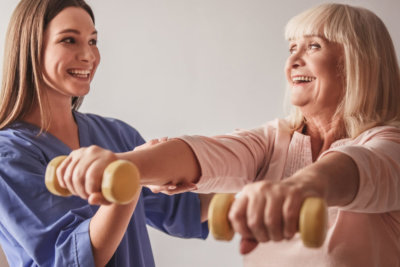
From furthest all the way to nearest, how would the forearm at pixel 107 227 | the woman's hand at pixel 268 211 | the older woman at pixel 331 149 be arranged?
the forearm at pixel 107 227, the older woman at pixel 331 149, the woman's hand at pixel 268 211

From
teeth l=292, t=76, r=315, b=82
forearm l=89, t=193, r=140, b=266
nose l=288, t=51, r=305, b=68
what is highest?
nose l=288, t=51, r=305, b=68

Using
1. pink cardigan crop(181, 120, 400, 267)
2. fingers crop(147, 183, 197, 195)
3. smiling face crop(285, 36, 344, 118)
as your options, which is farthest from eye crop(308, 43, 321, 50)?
fingers crop(147, 183, 197, 195)

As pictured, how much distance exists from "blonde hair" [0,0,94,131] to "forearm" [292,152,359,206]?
675mm

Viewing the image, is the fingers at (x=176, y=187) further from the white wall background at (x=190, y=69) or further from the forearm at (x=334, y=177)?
the white wall background at (x=190, y=69)

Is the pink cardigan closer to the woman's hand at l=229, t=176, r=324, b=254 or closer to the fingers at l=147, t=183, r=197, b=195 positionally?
the fingers at l=147, t=183, r=197, b=195

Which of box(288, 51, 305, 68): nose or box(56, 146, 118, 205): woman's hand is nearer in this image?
box(56, 146, 118, 205): woman's hand

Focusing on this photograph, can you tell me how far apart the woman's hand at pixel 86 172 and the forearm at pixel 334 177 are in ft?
0.55

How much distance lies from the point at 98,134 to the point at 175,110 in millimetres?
360

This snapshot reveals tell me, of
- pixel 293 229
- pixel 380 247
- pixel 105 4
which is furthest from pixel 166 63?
pixel 293 229

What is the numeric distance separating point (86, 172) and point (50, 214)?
49 centimetres

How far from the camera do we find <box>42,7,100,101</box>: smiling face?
39.2 inches

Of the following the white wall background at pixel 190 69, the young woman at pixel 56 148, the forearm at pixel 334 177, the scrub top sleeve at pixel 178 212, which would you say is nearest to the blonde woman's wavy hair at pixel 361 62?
the forearm at pixel 334 177

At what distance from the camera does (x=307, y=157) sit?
0.63 meters

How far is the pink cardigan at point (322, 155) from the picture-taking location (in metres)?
0.50
